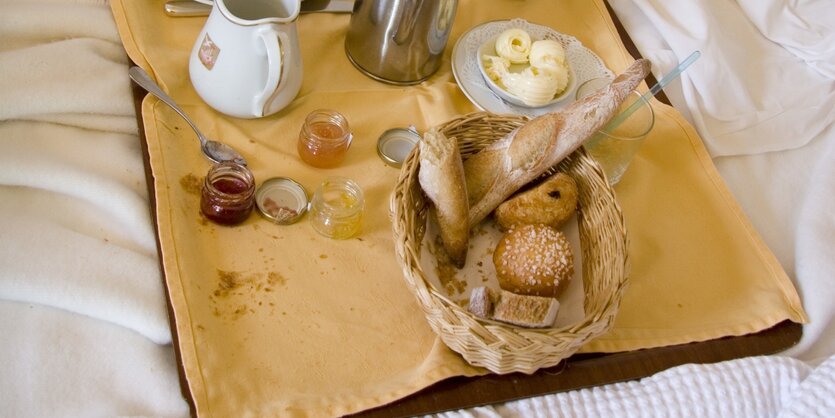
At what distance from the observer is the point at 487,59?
0.98 m

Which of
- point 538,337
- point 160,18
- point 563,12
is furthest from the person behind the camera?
point 563,12

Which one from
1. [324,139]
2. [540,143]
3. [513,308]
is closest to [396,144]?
[324,139]

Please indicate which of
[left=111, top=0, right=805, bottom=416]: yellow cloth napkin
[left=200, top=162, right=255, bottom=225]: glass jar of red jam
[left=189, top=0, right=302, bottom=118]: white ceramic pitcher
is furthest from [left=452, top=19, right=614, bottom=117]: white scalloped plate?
[left=200, top=162, right=255, bottom=225]: glass jar of red jam

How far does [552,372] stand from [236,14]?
0.55 m

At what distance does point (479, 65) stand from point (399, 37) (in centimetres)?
13

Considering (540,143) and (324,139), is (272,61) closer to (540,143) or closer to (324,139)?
(324,139)

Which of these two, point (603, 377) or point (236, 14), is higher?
point (236, 14)

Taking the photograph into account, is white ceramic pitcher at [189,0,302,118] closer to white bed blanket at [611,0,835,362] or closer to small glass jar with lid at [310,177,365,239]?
small glass jar with lid at [310,177,365,239]

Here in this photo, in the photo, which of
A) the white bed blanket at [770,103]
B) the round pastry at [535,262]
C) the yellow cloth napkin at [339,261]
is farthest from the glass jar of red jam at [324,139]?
the white bed blanket at [770,103]

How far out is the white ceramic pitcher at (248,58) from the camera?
0.77 m

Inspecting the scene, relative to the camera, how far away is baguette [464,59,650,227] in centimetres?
75

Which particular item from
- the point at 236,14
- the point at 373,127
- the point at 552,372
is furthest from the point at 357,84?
the point at 552,372

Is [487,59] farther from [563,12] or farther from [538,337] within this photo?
[538,337]

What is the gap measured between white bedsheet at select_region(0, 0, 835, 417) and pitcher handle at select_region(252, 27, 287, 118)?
0.55 ft
